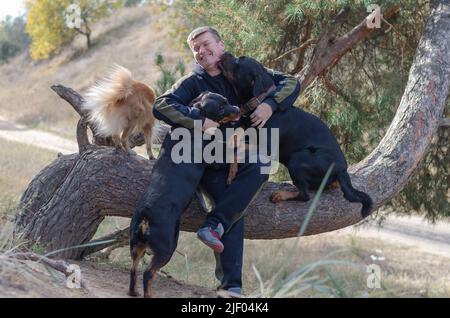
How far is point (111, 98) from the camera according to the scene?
6020 mm

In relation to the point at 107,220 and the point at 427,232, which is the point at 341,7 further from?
the point at 427,232

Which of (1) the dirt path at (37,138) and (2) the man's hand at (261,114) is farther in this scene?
(1) the dirt path at (37,138)

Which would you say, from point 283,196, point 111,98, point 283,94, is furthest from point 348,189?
point 111,98

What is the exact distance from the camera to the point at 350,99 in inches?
366

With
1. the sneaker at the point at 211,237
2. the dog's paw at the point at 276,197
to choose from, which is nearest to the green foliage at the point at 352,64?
the dog's paw at the point at 276,197

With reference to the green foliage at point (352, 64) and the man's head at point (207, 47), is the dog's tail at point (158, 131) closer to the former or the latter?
the man's head at point (207, 47)

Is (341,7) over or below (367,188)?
over

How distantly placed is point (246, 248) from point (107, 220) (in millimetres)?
2480

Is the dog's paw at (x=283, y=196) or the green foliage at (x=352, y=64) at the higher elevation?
the green foliage at (x=352, y=64)

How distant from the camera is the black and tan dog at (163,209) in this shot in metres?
5.04

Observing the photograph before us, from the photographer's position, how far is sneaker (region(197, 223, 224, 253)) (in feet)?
16.8

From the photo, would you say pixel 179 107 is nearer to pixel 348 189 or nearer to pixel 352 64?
pixel 348 189

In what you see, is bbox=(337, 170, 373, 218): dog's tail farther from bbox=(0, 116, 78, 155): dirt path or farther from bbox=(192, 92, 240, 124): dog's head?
bbox=(0, 116, 78, 155): dirt path

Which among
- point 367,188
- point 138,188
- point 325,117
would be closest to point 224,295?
point 138,188
